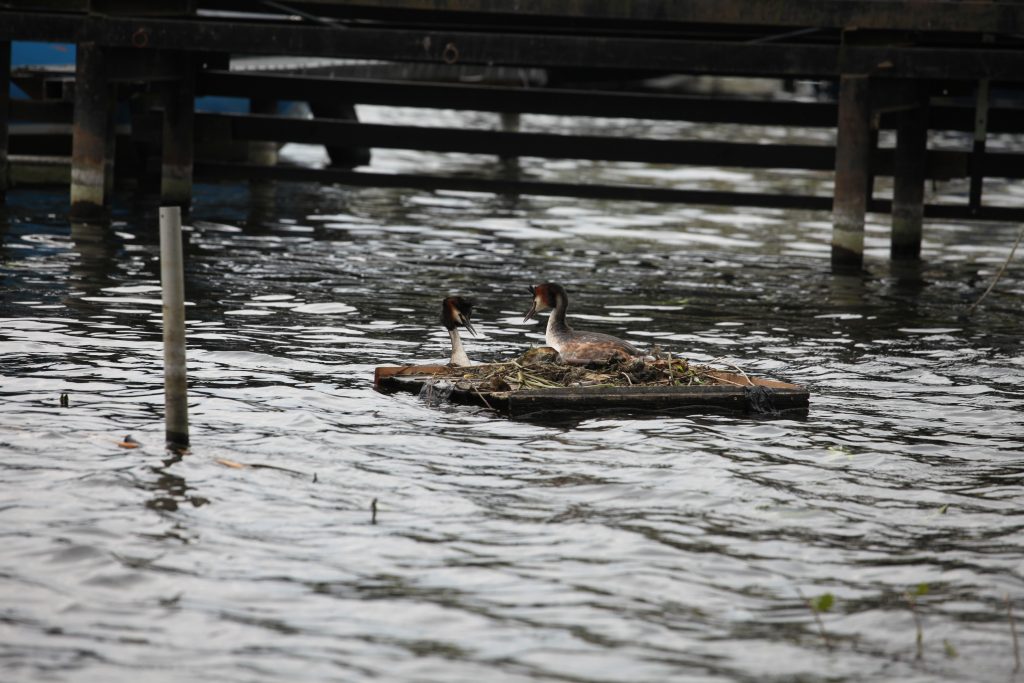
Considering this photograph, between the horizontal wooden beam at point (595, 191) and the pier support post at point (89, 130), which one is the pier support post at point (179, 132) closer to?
the horizontal wooden beam at point (595, 191)

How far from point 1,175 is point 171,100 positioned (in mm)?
2391

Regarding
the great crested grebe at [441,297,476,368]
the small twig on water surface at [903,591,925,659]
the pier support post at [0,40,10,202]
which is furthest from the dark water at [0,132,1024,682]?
the pier support post at [0,40,10,202]

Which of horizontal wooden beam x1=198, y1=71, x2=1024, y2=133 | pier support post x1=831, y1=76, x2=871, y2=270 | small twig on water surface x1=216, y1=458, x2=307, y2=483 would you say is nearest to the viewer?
small twig on water surface x1=216, y1=458, x2=307, y2=483

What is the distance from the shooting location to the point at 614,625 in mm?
5891

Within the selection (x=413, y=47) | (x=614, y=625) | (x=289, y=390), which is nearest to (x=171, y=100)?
(x=413, y=47)

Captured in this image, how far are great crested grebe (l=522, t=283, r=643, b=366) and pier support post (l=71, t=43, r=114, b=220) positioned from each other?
6994mm

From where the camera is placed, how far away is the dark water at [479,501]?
223 inches

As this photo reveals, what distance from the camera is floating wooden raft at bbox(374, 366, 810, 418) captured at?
9.18 metres

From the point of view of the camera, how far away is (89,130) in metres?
15.4

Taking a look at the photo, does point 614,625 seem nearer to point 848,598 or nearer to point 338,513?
point 848,598

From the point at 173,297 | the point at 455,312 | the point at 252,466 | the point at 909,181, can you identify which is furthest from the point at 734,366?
the point at 909,181

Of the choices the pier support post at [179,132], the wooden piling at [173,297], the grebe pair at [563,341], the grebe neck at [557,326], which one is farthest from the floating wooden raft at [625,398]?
the pier support post at [179,132]

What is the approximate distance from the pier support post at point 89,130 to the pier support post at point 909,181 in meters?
8.58

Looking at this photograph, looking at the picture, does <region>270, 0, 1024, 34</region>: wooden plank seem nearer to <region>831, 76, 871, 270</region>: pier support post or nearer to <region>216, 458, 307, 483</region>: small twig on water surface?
<region>831, 76, 871, 270</region>: pier support post
